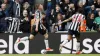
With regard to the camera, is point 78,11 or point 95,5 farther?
point 95,5

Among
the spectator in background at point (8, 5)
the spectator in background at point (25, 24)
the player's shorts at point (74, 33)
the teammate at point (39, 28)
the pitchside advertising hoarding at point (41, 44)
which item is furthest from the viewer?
the spectator in background at point (8, 5)

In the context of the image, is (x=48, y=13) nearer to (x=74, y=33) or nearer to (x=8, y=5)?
(x=74, y=33)

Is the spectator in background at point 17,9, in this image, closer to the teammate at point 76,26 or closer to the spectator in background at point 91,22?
the teammate at point 76,26

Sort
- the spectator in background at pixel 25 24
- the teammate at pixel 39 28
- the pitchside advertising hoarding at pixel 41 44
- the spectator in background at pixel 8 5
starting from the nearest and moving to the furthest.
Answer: the teammate at pixel 39 28 → the pitchside advertising hoarding at pixel 41 44 → the spectator in background at pixel 25 24 → the spectator in background at pixel 8 5

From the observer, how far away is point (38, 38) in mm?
8844

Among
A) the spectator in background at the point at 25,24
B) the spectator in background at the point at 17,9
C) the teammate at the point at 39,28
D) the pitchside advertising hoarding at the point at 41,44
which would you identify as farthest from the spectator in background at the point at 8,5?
the teammate at the point at 39,28

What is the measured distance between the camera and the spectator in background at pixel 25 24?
8.88 metres

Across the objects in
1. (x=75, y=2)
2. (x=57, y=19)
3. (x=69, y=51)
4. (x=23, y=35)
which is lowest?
(x=69, y=51)


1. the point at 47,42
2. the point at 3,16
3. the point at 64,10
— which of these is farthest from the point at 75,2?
the point at 3,16

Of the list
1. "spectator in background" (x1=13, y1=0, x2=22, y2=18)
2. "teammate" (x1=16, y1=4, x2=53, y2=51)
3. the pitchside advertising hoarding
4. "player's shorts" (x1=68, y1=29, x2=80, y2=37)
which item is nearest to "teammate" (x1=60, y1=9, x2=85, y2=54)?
"player's shorts" (x1=68, y1=29, x2=80, y2=37)

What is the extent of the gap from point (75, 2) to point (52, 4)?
0.86 meters

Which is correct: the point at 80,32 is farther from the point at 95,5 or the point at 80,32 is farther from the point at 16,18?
the point at 16,18

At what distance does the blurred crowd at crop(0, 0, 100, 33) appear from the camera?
29.2ft

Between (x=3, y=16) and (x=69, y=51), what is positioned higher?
(x=3, y=16)
